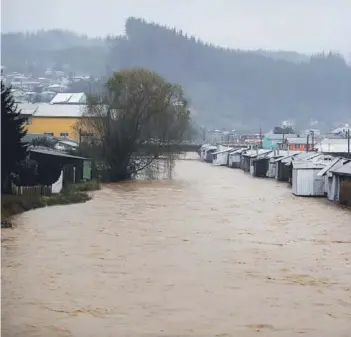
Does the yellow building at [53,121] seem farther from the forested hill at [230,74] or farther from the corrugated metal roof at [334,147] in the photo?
the corrugated metal roof at [334,147]

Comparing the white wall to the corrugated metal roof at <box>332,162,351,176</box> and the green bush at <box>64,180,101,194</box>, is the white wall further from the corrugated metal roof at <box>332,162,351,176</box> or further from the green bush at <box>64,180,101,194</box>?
the corrugated metal roof at <box>332,162,351,176</box>

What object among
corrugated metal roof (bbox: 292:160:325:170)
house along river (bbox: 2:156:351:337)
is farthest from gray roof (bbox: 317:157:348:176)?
house along river (bbox: 2:156:351:337)

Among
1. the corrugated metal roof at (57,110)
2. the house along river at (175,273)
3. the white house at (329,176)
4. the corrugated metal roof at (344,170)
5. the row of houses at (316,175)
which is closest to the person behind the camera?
the house along river at (175,273)

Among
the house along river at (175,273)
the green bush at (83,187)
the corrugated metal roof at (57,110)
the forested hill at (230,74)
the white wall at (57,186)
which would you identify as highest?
the forested hill at (230,74)

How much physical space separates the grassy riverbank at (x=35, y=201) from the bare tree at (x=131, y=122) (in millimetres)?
6804

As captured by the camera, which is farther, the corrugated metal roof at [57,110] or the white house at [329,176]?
the corrugated metal roof at [57,110]

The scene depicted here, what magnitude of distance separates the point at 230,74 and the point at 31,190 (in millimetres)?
53671

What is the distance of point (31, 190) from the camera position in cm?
1748

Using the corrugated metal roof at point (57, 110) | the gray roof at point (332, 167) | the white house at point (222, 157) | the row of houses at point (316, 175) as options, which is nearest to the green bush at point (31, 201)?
the row of houses at point (316, 175)

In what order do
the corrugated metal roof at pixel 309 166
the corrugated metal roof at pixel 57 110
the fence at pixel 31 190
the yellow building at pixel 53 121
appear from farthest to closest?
the corrugated metal roof at pixel 57 110
the yellow building at pixel 53 121
the corrugated metal roof at pixel 309 166
the fence at pixel 31 190

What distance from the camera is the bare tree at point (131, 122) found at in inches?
1120

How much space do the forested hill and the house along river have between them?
101 ft

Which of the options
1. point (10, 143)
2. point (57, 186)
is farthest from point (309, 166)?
point (10, 143)

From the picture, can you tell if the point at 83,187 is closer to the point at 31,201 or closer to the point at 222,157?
the point at 31,201
